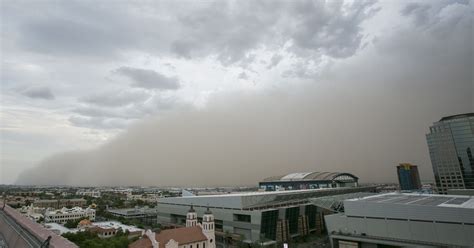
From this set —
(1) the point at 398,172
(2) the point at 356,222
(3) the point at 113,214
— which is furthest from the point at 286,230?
(1) the point at 398,172

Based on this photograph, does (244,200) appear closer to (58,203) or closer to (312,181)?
(312,181)

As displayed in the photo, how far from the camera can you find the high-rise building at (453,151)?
265 ft

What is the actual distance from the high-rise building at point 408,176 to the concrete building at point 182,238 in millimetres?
118135

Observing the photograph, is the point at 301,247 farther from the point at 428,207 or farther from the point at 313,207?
the point at 428,207

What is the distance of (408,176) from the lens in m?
127

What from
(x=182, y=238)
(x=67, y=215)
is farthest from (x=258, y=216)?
(x=67, y=215)

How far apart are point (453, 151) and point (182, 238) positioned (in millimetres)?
87442

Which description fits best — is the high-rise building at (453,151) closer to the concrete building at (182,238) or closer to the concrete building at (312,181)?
the concrete building at (312,181)

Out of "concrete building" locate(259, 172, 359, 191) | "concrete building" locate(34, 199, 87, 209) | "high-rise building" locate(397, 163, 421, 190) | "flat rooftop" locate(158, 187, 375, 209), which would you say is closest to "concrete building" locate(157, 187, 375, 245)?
"flat rooftop" locate(158, 187, 375, 209)

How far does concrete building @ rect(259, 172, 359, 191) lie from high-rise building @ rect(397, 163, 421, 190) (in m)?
38.0

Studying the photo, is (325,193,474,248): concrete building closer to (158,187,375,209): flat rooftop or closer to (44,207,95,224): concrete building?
(158,187,375,209): flat rooftop

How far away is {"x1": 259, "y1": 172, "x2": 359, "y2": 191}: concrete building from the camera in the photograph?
9031cm

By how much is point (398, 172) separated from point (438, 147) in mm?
44132

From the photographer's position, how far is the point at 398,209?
1225 inches
